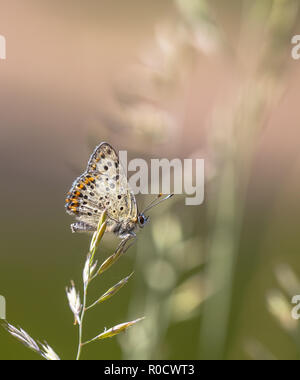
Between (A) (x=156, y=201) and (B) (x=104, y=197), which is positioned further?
(B) (x=104, y=197)

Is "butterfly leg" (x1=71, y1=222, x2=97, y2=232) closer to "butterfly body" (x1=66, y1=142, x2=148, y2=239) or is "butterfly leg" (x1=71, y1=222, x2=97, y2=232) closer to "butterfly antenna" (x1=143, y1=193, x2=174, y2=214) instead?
"butterfly body" (x1=66, y1=142, x2=148, y2=239)

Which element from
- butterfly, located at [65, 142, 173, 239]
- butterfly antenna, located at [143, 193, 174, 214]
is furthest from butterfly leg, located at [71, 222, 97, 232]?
butterfly antenna, located at [143, 193, 174, 214]

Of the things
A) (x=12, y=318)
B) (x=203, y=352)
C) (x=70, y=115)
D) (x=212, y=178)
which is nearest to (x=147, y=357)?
(x=203, y=352)

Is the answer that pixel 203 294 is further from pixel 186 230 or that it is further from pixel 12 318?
pixel 12 318

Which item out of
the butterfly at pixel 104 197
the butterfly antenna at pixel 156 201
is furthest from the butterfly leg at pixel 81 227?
the butterfly antenna at pixel 156 201

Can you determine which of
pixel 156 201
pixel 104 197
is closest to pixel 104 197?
pixel 104 197

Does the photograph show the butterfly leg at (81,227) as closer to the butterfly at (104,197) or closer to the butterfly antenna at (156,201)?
the butterfly at (104,197)
